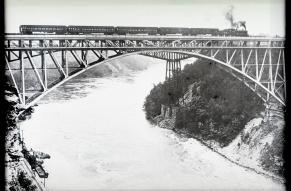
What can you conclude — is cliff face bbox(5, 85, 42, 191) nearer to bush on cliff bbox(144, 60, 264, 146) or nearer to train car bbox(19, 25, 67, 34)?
train car bbox(19, 25, 67, 34)

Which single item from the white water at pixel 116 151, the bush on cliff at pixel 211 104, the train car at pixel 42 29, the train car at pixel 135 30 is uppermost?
the train car at pixel 135 30

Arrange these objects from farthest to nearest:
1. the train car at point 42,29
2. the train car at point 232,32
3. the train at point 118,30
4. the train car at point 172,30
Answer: the train car at point 232,32, the train car at point 172,30, the train at point 118,30, the train car at point 42,29

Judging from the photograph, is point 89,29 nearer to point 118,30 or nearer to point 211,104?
point 118,30

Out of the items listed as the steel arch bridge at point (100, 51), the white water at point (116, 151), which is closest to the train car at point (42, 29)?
the steel arch bridge at point (100, 51)

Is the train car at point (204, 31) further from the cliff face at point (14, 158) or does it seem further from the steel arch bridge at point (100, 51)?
the cliff face at point (14, 158)

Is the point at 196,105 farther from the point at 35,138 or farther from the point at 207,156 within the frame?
the point at 35,138

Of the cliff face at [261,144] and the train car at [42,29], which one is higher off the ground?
the train car at [42,29]

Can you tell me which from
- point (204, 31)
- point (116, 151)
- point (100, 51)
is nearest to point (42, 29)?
point (100, 51)
